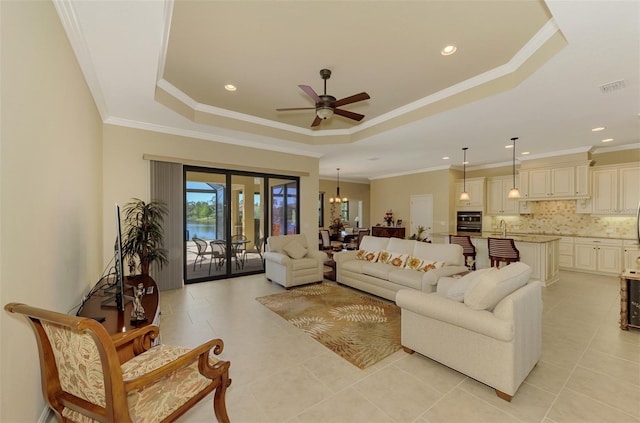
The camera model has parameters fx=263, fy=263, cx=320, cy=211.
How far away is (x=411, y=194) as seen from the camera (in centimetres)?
966

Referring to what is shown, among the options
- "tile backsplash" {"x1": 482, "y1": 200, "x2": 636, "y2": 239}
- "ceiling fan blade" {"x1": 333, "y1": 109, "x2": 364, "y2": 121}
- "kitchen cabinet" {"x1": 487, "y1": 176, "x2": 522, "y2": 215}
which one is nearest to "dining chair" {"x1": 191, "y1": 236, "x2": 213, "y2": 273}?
"ceiling fan blade" {"x1": 333, "y1": 109, "x2": 364, "y2": 121}

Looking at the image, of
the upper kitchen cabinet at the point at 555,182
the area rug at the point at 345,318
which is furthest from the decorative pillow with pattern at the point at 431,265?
the upper kitchen cabinet at the point at 555,182

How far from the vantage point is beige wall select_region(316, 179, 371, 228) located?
36.6 ft

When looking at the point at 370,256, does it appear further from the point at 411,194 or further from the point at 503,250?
the point at 411,194

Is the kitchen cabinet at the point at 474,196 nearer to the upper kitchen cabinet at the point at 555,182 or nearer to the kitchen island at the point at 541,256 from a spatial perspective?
the upper kitchen cabinet at the point at 555,182

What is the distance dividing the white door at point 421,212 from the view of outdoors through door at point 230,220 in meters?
4.98

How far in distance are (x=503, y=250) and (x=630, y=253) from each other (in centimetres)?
→ 298

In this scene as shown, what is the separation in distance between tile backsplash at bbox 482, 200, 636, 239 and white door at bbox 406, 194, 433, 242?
1.64 m

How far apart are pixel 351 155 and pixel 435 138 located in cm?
218

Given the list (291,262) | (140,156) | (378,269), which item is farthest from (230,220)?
(378,269)

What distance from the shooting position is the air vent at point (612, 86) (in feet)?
10.2

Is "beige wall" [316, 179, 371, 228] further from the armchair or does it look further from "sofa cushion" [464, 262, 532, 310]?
the armchair

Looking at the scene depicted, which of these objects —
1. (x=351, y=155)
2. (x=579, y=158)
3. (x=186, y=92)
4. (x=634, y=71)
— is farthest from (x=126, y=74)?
(x=579, y=158)

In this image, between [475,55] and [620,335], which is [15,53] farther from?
[620,335]
